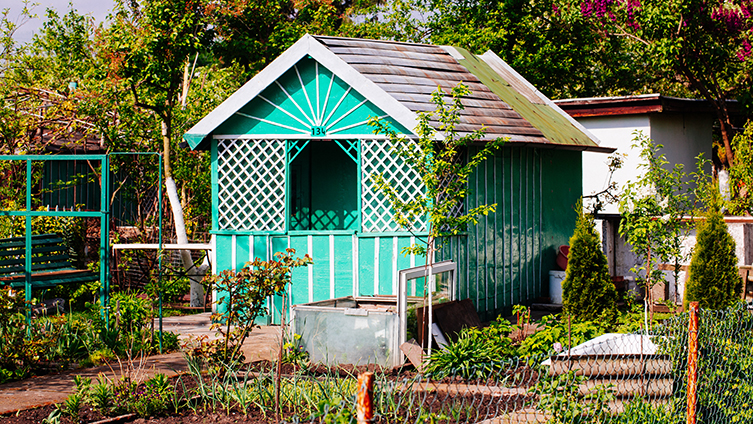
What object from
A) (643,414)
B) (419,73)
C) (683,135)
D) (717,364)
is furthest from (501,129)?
(683,135)

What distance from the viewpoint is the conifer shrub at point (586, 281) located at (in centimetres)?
974

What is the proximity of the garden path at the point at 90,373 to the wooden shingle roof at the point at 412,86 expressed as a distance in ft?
10.6

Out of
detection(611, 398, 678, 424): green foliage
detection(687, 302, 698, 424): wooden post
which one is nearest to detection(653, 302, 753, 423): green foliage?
detection(611, 398, 678, 424): green foliage

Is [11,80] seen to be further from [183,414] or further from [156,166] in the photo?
[183,414]

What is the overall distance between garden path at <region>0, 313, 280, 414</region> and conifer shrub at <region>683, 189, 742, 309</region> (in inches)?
227

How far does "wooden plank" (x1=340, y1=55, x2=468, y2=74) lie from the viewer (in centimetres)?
1032

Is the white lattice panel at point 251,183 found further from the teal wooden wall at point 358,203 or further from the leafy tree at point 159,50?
the leafy tree at point 159,50

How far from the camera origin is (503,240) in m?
11.3

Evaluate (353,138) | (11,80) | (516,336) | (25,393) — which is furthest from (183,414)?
(11,80)

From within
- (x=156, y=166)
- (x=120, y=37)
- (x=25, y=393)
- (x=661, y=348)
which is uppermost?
(x=120, y=37)

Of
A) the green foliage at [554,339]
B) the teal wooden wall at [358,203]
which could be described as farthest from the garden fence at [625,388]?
the teal wooden wall at [358,203]

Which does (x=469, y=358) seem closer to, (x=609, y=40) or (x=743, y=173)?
(x=743, y=173)

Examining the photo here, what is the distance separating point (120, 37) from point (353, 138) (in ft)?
15.8

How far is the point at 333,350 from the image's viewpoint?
7668 millimetres
